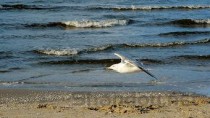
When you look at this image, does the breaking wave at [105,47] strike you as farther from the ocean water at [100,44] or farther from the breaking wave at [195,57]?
the breaking wave at [195,57]

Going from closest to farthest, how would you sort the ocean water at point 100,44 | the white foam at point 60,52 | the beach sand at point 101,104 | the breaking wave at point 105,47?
the beach sand at point 101,104
the ocean water at point 100,44
the white foam at point 60,52
the breaking wave at point 105,47

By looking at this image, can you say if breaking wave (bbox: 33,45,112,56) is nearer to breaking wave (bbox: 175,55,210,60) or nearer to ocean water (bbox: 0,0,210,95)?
ocean water (bbox: 0,0,210,95)

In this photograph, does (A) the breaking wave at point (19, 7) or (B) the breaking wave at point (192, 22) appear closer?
(B) the breaking wave at point (192, 22)

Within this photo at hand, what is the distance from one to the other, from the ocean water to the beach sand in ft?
2.09

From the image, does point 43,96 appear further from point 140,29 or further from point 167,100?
point 140,29

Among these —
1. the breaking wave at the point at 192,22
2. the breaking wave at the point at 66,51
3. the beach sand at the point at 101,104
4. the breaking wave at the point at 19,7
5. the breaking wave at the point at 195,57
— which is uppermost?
the beach sand at the point at 101,104

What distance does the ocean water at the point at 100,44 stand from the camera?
11242mm

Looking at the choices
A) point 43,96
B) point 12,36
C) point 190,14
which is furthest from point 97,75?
point 190,14

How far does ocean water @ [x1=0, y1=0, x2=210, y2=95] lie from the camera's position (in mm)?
11242

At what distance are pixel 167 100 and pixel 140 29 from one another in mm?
11184

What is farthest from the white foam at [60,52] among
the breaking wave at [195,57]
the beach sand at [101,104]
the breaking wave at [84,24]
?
the breaking wave at [84,24]

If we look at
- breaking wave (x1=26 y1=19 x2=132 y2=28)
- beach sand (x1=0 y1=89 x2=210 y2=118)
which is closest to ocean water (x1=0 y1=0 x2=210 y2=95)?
breaking wave (x1=26 y1=19 x2=132 y2=28)

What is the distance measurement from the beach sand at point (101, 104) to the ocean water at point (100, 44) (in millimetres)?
636

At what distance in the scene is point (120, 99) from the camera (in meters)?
9.46
